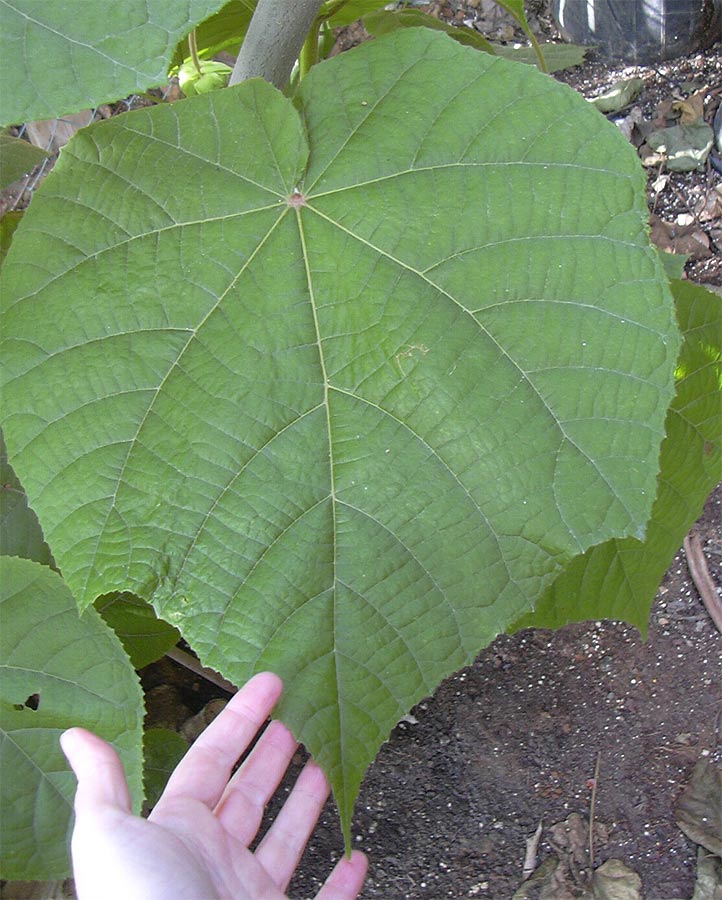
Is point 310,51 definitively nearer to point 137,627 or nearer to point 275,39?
point 275,39

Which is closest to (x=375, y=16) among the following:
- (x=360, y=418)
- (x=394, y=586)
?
(x=360, y=418)

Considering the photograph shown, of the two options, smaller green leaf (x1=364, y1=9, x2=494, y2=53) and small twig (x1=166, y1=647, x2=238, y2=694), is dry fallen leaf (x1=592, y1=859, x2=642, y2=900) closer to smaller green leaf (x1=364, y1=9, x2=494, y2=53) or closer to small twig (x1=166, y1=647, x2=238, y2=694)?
small twig (x1=166, y1=647, x2=238, y2=694)

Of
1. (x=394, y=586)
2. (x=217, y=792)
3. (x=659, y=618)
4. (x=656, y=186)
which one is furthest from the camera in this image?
(x=656, y=186)

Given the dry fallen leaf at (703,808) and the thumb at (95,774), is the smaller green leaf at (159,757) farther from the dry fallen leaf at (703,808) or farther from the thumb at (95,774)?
the dry fallen leaf at (703,808)

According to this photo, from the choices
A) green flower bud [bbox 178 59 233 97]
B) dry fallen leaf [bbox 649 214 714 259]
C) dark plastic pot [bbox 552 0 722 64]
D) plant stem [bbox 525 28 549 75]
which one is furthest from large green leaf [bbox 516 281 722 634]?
dark plastic pot [bbox 552 0 722 64]

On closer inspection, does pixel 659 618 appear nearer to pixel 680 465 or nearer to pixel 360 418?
pixel 680 465
